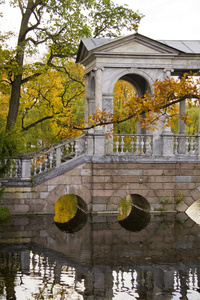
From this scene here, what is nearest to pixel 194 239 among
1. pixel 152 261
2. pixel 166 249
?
pixel 166 249

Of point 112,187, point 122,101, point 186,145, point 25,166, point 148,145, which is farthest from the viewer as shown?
point 122,101

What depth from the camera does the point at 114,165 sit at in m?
15.6

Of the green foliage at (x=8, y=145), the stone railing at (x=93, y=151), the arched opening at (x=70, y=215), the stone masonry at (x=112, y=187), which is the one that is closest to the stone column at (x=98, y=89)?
the stone railing at (x=93, y=151)

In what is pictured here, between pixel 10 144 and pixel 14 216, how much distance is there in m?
2.33

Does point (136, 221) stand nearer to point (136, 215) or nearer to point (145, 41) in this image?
point (136, 215)

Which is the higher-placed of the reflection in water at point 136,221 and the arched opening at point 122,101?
the arched opening at point 122,101

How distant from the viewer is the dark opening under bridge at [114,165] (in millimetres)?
15367

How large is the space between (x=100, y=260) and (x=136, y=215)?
6.80m

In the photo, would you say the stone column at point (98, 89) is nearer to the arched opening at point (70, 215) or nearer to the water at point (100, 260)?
the arched opening at point (70, 215)

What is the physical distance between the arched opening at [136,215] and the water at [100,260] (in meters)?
0.20

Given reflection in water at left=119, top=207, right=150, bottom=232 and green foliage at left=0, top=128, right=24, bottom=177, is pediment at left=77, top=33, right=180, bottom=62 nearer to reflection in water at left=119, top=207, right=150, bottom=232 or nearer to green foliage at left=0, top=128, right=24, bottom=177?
green foliage at left=0, top=128, right=24, bottom=177

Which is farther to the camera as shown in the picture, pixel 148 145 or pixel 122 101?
pixel 122 101

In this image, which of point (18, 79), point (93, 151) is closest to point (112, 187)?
point (93, 151)

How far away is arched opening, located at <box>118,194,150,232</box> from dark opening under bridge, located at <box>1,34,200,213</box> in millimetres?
532
